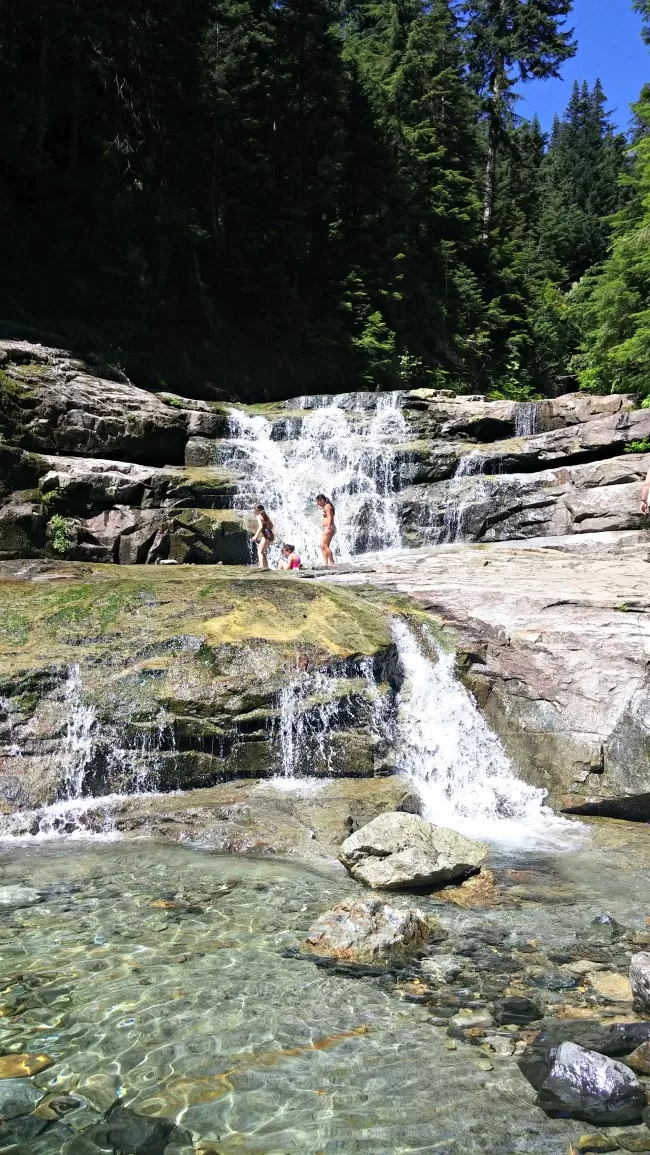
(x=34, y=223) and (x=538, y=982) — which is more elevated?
(x=34, y=223)

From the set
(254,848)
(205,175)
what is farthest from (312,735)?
(205,175)

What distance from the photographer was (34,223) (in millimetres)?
22828

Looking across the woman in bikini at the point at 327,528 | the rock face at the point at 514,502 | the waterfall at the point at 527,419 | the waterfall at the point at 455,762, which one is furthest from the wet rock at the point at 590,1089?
the waterfall at the point at 527,419

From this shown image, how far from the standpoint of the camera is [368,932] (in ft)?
17.0

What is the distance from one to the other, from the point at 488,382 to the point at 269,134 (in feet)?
41.7

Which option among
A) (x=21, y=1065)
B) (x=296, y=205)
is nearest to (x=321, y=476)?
(x=21, y=1065)

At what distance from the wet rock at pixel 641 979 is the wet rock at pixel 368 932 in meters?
1.35

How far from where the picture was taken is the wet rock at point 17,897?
19.0 ft

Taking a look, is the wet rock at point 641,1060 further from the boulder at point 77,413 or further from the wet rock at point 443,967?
the boulder at point 77,413

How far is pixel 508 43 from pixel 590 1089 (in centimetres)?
4478

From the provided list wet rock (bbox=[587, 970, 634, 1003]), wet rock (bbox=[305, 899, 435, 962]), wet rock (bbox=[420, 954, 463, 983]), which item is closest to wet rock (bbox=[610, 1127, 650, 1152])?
wet rock (bbox=[587, 970, 634, 1003])

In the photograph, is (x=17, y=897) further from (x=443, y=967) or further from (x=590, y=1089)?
(x=590, y=1089)

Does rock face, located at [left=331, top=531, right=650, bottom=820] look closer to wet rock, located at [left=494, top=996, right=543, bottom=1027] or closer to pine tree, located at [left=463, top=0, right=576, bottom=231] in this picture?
wet rock, located at [left=494, top=996, right=543, bottom=1027]

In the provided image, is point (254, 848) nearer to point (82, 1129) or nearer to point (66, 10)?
point (82, 1129)
